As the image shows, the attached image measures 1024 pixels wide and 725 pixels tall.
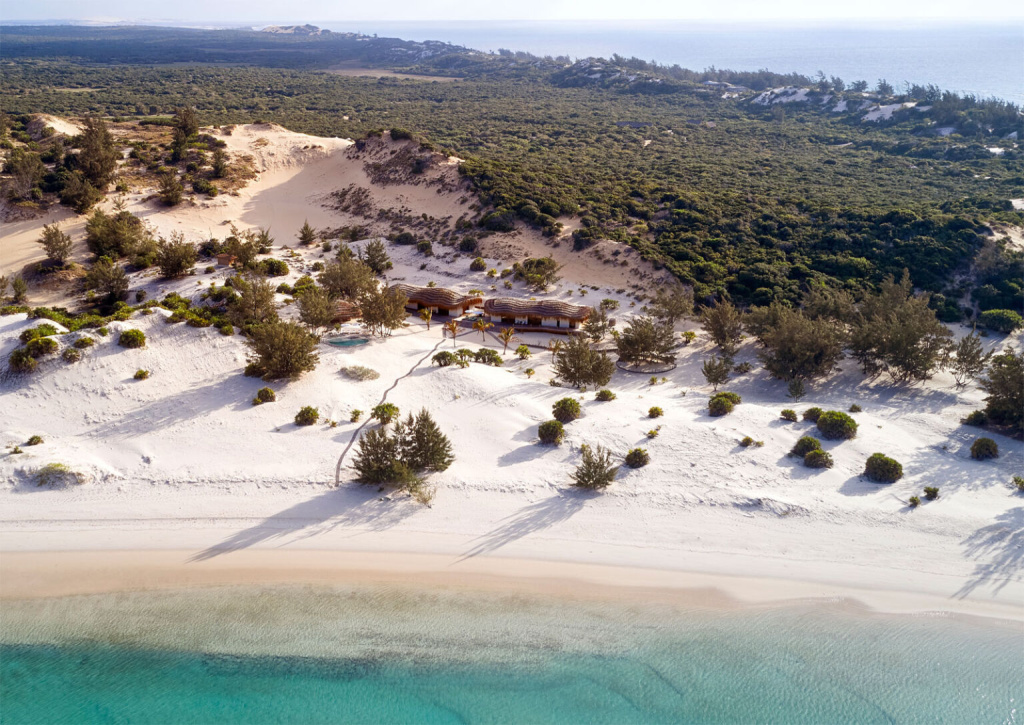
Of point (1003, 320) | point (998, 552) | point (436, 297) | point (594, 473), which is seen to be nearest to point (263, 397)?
point (594, 473)

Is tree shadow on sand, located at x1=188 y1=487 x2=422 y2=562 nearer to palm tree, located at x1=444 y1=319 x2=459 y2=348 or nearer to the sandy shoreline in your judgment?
the sandy shoreline

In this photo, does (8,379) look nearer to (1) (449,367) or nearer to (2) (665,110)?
(1) (449,367)

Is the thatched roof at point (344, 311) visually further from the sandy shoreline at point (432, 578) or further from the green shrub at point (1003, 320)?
the green shrub at point (1003, 320)

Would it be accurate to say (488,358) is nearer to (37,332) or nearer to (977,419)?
(37,332)

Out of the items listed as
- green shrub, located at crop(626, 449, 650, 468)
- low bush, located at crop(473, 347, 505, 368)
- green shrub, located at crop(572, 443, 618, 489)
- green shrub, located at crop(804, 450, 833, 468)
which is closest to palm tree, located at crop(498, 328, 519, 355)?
Result: low bush, located at crop(473, 347, 505, 368)

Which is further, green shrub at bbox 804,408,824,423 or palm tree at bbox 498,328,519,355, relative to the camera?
palm tree at bbox 498,328,519,355

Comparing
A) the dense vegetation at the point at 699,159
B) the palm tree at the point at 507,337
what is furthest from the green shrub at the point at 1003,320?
the palm tree at the point at 507,337
